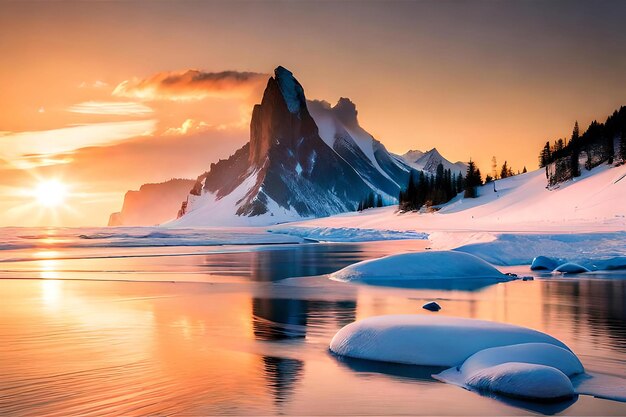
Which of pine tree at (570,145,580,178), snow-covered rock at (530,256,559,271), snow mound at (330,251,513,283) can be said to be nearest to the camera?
snow mound at (330,251,513,283)

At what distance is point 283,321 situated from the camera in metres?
22.9

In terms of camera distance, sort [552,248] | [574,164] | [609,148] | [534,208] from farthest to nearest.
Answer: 1. [574,164]
2. [609,148]
3. [534,208]
4. [552,248]

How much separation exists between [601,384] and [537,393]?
7.28 feet

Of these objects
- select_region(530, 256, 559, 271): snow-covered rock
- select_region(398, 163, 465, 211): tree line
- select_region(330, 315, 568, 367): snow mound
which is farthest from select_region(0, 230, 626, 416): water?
select_region(398, 163, 465, 211): tree line

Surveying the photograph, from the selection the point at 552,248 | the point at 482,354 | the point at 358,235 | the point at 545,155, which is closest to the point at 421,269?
the point at 552,248

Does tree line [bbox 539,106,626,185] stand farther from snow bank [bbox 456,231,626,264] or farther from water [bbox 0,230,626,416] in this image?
water [bbox 0,230,626,416]

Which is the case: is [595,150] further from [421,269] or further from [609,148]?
[421,269]

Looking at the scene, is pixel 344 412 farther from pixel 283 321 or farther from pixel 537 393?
pixel 283 321

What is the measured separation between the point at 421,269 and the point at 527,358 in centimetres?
2321

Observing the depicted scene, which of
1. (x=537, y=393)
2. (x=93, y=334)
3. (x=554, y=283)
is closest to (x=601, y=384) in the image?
(x=537, y=393)

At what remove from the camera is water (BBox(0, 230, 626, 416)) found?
41.9 feet

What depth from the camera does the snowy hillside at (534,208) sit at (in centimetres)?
8644

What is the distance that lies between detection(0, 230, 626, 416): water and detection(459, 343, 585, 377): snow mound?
106 cm

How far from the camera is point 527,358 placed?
14344mm
